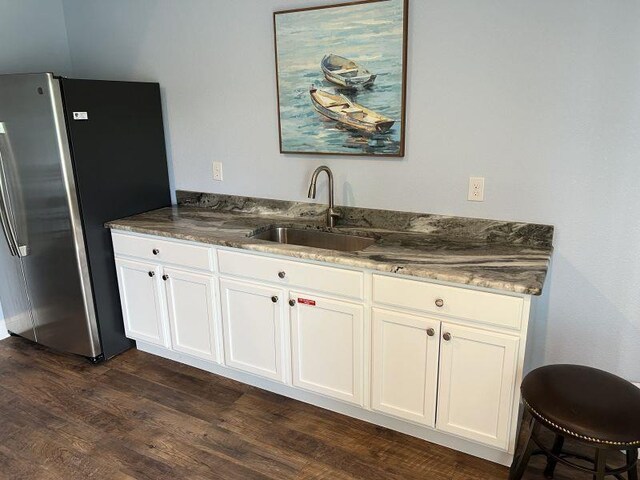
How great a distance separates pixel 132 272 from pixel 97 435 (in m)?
0.89

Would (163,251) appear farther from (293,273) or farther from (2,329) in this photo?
(2,329)

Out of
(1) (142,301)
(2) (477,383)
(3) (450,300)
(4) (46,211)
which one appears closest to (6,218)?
(4) (46,211)

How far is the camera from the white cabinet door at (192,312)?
8.21 feet

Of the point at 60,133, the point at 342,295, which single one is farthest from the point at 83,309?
the point at 342,295

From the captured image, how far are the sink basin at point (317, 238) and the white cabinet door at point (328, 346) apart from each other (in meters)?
0.42

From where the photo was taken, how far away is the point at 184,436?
2211 mm

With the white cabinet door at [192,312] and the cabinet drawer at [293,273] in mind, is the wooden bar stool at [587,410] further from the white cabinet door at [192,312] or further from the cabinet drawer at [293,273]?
the white cabinet door at [192,312]

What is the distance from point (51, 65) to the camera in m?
3.27

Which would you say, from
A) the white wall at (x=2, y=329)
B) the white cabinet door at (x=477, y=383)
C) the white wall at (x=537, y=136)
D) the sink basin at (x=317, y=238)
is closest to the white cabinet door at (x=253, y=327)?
the sink basin at (x=317, y=238)

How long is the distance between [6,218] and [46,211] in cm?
30

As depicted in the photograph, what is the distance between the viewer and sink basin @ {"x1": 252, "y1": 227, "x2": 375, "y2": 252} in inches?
95.9

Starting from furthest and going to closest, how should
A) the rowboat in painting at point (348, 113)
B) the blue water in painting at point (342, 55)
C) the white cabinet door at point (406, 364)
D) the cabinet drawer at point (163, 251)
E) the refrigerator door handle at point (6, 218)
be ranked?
the refrigerator door handle at point (6, 218)
the cabinet drawer at point (163, 251)
the rowboat in painting at point (348, 113)
the blue water in painting at point (342, 55)
the white cabinet door at point (406, 364)

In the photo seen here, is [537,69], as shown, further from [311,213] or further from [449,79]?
[311,213]

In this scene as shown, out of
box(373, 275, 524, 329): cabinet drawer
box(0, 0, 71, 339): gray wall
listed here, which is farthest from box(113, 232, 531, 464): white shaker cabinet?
box(0, 0, 71, 339): gray wall
